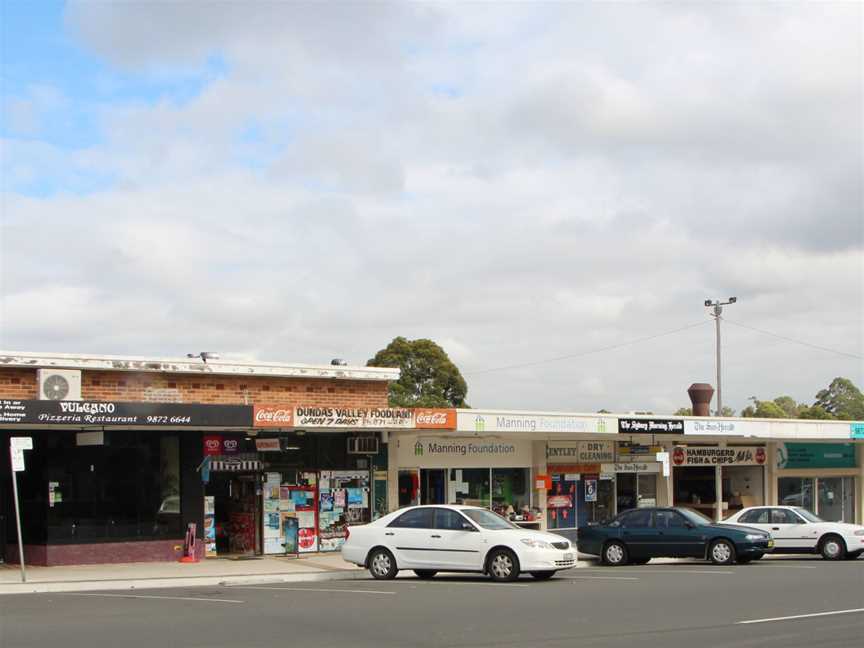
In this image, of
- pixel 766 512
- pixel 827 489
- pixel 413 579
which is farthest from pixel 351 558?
pixel 827 489

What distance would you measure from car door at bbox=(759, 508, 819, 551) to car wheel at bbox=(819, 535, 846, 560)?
0.64ft

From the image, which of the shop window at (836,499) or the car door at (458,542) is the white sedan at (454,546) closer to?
the car door at (458,542)

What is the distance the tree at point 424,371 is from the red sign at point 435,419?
45487 mm

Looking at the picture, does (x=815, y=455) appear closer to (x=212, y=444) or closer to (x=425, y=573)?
(x=425, y=573)

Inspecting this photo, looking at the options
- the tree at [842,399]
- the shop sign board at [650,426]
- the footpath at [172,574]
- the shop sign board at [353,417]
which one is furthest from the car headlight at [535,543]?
the tree at [842,399]

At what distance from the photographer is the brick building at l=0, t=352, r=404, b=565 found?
23.0 metres

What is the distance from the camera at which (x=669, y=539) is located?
82.4 ft

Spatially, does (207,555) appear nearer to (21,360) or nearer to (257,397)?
(257,397)

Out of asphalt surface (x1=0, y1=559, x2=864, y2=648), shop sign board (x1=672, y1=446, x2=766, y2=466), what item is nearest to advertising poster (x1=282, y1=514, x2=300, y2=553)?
asphalt surface (x1=0, y1=559, x2=864, y2=648)

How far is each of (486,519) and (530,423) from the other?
27.9 ft

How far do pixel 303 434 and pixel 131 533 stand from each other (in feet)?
15.7

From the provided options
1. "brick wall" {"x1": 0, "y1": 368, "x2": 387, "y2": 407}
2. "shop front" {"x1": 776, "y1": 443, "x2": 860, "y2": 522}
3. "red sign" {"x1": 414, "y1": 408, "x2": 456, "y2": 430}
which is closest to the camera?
"brick wall" {"x1": 0, "y1": 368, "x2": 387, "y2": 407}

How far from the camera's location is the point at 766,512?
90.9ft

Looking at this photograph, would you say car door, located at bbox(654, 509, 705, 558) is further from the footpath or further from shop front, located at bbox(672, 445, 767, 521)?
shop front, located at bbox(672, 445, 767, 521)
